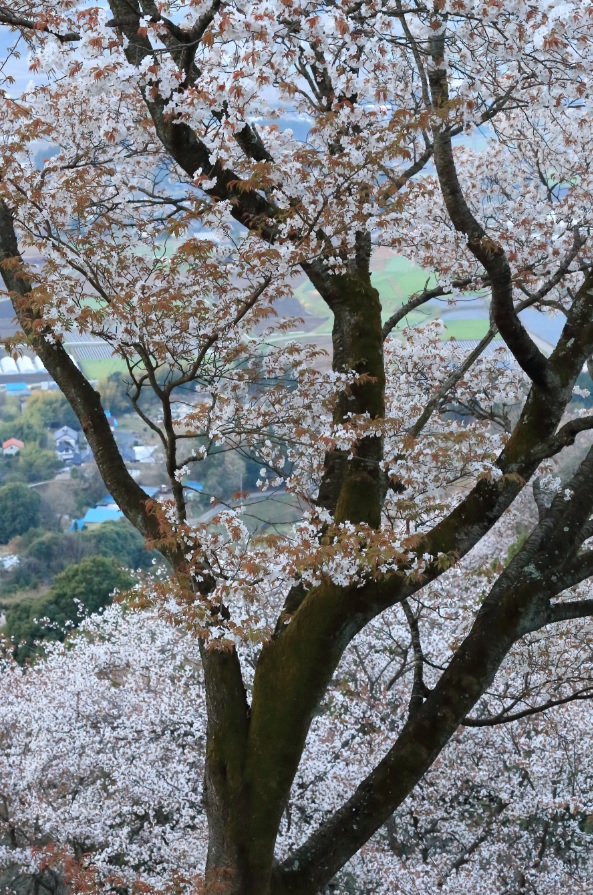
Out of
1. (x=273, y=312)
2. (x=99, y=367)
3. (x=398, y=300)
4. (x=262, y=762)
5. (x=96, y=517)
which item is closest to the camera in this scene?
(x=262, y=762)

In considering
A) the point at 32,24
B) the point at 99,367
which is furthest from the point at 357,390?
the point at 99,367

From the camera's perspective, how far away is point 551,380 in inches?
154

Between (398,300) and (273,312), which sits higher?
(398,300)

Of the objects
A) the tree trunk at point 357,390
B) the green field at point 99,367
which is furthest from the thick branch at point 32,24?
the green field at point 99,367

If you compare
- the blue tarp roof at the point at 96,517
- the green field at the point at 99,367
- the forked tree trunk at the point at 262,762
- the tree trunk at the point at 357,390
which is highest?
the green field at the point at 99,367

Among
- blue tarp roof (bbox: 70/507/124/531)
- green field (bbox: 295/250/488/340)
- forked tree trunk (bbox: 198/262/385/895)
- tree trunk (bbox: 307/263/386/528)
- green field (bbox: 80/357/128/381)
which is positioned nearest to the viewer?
forked tree trunk (bbox: 198/262/385/895)

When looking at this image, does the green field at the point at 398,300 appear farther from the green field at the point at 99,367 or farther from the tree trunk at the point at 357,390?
the tree trunk at the point at 357,390

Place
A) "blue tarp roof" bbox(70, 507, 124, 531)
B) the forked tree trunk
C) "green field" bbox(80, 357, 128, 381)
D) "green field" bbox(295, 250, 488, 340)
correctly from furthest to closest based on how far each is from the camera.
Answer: "green field" bbox(80, 357, 128, 381) → "blue tarp roof" bbox(70, 507, 124, 531) → "green field" bbox(295, 250, 488, 340) → the forked tree trunk

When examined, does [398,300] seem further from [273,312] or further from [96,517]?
[273,312]

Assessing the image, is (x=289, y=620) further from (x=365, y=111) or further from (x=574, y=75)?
(x=574, y=75)

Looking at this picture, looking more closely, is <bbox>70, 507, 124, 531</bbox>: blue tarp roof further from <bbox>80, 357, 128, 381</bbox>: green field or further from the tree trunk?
the tree trunk

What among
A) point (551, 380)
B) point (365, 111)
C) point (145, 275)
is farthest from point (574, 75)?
point (145, 275)

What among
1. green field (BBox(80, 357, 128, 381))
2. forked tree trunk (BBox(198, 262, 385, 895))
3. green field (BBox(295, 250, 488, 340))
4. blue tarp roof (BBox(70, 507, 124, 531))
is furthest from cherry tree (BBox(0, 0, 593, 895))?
green field (BBox(80, 357, 128, 381))

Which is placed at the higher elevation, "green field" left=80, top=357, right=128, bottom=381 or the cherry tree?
"green field" left=80, top=357, right=128, bottom=381
